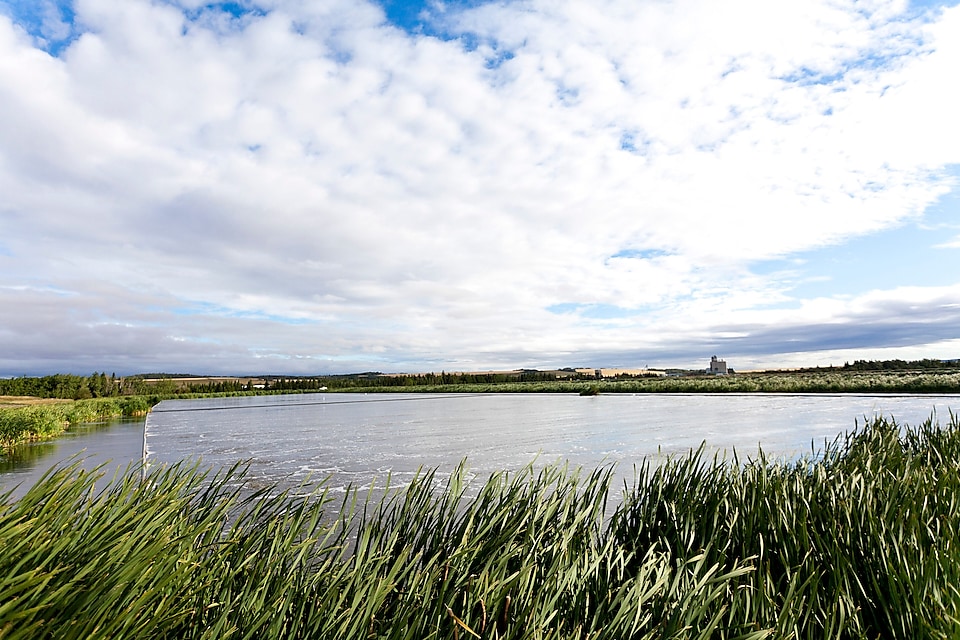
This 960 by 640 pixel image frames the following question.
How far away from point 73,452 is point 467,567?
16070 mm

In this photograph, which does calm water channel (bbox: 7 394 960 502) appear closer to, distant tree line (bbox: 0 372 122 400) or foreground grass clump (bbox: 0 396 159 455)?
foreground grass clump (bbox: 0 396 159 455)

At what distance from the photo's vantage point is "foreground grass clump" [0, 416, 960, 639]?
153cm

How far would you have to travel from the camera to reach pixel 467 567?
6.98 ft

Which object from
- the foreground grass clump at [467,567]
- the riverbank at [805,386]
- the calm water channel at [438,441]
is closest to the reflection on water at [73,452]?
the calm water channel at [438,441]

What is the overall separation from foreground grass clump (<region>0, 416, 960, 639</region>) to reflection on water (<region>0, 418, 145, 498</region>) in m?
8.32

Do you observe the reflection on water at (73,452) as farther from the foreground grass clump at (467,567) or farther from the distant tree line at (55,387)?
the distant tree line at (55,387)

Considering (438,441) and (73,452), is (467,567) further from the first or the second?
(73,452)

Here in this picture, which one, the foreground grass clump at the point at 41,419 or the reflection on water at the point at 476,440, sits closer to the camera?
the reflection on water at the point at 476,440

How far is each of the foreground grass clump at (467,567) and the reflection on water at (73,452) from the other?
832 cm

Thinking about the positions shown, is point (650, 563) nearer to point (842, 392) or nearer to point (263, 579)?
point (263, 579)

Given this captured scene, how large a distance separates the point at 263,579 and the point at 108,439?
719 inches

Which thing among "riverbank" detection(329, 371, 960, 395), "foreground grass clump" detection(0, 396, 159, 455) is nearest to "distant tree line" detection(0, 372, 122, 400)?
"foreground grass clump" detection(0, 396, 159, 455)

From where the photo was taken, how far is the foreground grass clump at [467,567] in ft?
5.00

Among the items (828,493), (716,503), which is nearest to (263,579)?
(716,503)
